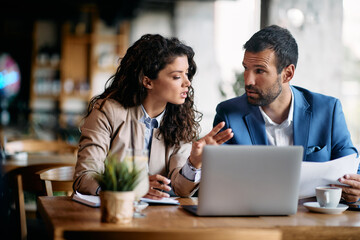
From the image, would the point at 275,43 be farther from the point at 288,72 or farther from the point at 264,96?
the point at 264,96

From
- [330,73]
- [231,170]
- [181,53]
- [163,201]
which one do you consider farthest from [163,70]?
[330,73]

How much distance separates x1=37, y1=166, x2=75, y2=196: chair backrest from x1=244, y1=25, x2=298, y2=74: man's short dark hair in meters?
1.06

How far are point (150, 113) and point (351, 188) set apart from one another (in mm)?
930

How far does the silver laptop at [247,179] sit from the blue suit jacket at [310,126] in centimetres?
69

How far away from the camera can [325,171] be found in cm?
174

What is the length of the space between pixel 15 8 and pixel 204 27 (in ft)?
11.5

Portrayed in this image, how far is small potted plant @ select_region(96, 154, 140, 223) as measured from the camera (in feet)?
4.35

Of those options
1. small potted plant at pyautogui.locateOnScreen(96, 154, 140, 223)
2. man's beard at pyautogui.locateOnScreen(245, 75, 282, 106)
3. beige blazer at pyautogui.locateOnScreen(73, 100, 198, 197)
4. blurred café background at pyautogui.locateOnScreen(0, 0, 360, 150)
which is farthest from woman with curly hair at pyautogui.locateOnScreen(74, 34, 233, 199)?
blurred café background at pyautogui.locateOnScreen(0, 0, 360, 150)

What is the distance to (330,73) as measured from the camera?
359 cm

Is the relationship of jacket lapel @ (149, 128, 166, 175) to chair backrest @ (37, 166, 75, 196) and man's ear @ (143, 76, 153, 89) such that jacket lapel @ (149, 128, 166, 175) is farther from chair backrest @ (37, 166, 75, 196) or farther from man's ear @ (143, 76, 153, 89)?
chair backrest @ (37, 166, 75, 196)

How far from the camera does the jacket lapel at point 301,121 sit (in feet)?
7.12

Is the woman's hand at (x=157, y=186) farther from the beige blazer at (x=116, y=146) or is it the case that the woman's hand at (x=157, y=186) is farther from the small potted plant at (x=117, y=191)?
the small potted plant at (x=117, y=191)

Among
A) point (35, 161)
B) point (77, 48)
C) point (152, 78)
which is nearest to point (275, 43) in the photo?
point (152, 78)

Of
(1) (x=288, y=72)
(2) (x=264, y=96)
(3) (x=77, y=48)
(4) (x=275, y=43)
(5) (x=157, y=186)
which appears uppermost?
(3) (x=77, y=48)
